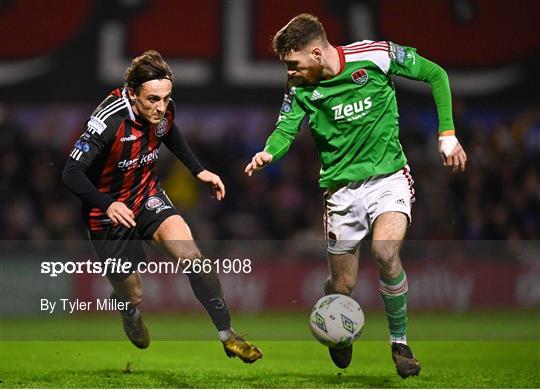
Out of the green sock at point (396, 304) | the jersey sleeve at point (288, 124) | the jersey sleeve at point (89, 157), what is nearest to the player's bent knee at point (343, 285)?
the green sock at point (396, 304)

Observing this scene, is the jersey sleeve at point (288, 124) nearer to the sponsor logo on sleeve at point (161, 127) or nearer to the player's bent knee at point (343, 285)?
the sponsor logo on sleeve at point (161, 127)

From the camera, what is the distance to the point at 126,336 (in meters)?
6.61

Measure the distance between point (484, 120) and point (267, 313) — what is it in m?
5.05

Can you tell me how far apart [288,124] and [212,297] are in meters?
1.12

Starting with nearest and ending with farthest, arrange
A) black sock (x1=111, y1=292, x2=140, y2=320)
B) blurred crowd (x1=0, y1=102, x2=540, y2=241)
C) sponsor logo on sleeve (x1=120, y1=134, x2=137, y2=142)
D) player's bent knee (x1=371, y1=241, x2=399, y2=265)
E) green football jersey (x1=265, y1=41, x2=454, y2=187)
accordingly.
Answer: player's bent knee (x1=371, y1=241, x2=399, y2=265) → green football jersey (x1=265, y1=41, x2=454, y2=187) → sponsor logo on sleeve (x1=120, y1=134, x2=137, y2=142) → black sock (x1=111, y1=292, x2=140, y2=320) → blurred crowd (x1=0, y1=102, x2=540, y2=241)

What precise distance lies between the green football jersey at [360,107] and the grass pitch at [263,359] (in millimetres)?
1324

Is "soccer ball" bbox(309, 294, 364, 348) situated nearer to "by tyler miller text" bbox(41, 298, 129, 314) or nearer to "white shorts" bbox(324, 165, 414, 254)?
"white shorts" bbox(324, 165, 414, 254)

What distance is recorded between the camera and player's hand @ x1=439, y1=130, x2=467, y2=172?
5469mm

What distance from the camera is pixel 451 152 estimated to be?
5.55 m

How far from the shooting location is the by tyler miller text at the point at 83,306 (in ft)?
21.8

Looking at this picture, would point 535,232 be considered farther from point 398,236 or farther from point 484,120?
point 398,236

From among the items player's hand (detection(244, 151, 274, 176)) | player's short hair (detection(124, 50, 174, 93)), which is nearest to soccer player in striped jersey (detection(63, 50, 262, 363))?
player's short hair (detection(124, 50, 174, 93))

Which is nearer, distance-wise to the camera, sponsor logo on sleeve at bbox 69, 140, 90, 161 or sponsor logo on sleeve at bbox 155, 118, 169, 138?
sponsor logo on sleeve at bbox 69, 140, 90, 161

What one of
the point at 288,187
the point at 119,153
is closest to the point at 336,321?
the point at 119,153
